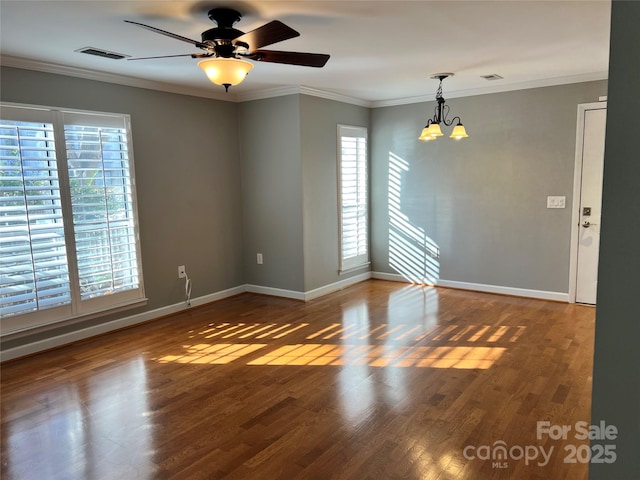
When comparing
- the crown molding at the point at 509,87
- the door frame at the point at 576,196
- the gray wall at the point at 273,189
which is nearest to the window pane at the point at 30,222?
the gray wall at the point at 273,189

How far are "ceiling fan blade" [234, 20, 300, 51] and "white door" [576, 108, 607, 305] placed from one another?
12.1 ft

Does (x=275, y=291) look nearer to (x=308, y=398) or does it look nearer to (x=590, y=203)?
(x=308, y=398)

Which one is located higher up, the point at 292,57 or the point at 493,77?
the point at 493,77

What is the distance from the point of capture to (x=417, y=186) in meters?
5.87

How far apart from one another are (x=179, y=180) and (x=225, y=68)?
2516 mm

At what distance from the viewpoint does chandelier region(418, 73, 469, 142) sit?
15.2 feet

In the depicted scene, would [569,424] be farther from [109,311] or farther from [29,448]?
[109,311]

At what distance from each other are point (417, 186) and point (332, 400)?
3.65 meters

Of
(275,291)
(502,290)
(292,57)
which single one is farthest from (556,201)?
(292,57)

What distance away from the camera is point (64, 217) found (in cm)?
384

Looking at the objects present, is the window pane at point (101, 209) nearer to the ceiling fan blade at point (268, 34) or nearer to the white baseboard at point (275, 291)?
the white baseboard at point (275, 291)

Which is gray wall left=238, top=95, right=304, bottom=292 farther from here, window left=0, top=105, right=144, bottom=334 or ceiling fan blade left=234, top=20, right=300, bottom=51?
ceiling fan blade left=234, top=20, right=300, bottom=51

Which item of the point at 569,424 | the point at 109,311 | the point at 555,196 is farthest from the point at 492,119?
the point at 109,311

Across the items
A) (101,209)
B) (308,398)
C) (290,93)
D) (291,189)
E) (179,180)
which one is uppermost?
(290,93)
